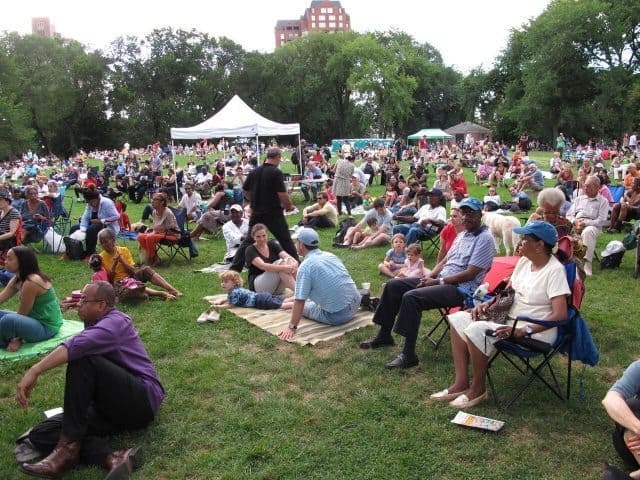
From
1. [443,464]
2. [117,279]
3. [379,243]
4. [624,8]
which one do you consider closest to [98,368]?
[443,464]

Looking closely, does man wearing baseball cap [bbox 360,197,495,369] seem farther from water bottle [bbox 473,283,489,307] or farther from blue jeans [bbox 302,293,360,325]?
blue jeans [bbox 302,293,360,325]

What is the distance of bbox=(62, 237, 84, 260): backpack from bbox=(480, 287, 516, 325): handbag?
776 cm

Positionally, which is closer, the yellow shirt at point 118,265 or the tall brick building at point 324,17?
the yellow shirt at point 118,265

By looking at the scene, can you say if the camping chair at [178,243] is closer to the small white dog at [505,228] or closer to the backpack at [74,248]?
the backpack at [74,248]

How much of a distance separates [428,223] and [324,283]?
3812 millimetres

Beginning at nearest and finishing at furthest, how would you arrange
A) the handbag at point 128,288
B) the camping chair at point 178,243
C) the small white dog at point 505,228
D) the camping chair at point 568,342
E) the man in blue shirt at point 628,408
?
the man in blue shirt at point 628,408 → the camping chair at point 568,342 → the handbag at point 128,288 → the small white dog at point 505,228 → the camping chair at point 178,243

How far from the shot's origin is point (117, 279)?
23.3 ft

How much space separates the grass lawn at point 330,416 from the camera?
11.2ft

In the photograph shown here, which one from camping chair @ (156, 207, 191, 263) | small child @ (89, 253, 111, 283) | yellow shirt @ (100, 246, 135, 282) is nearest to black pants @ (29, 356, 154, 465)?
small child @ (89, 253, 111, 283)

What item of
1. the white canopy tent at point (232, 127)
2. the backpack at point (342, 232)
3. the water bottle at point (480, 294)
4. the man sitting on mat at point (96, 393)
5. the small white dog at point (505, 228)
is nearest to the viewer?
the man sitting on mat at point (96, 393)

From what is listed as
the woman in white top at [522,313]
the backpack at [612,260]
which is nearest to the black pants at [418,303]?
the woman in white top at [522,313]

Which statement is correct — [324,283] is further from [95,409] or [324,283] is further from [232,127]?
[232,127]

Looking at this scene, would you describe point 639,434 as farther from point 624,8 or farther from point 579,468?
point 624,8

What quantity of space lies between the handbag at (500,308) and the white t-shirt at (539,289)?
1.3 inches
